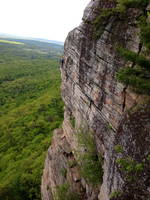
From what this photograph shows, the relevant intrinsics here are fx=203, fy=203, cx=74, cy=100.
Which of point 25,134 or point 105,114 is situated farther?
point 25,134

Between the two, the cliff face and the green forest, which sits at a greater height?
the cliff face

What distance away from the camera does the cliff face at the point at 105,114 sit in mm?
6508

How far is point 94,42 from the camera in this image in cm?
1046

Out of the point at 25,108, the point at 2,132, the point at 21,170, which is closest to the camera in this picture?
the point at 21,170

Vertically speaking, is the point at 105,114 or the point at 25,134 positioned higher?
the point at 105,114

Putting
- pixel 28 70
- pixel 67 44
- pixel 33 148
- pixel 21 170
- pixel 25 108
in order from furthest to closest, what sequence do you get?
1. pixel 28 70
2. pixel 25 108
3. pixel 33 148
4. pixel 21 170
5. pixel 67 44

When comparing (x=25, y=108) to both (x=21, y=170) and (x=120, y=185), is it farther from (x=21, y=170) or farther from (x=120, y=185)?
(x=120, y=185)

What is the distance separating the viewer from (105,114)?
985cm

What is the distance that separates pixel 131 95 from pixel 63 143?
394 inches

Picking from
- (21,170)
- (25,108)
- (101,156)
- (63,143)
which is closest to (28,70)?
(25,108)

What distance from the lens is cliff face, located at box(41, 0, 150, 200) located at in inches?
256

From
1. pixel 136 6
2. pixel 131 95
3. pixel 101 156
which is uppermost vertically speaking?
pixel 136 6

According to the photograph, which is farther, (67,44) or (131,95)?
(67,44)

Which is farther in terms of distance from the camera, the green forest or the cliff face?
the green forest
